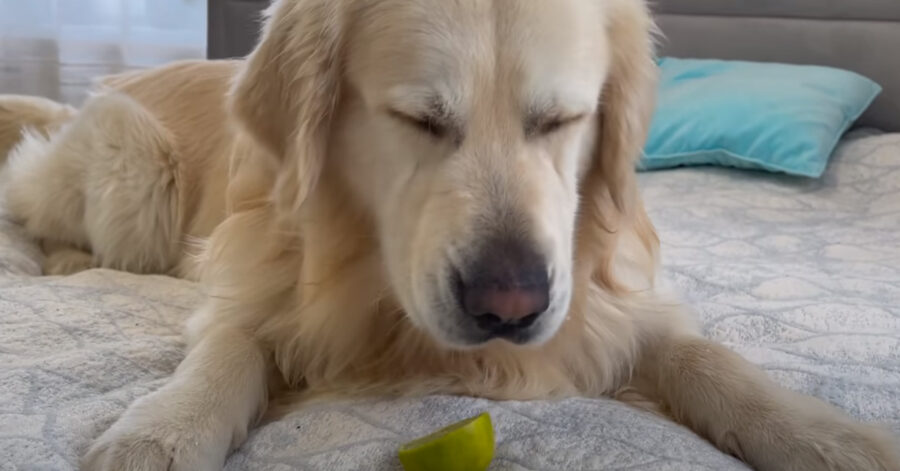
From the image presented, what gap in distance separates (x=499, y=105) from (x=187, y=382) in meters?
0.53

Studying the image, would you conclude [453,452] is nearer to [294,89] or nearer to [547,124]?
[547,124]

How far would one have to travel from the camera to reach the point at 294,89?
4.11 feet

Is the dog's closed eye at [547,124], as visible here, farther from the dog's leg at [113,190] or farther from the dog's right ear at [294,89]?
the dog's leg at [113,190]

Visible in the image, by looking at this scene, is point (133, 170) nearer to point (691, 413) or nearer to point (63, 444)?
point (63, 444)

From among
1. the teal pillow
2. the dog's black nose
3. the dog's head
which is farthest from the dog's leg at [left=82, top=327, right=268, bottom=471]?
the teal pillow

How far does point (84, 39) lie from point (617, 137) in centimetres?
295

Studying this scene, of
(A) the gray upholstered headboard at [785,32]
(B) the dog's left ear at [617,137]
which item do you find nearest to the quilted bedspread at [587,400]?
(B) the dog's left ear at [617,137]

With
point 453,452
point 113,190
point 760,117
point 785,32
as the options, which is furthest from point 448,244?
point 785,32

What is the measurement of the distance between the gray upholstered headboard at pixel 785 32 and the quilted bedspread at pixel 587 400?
0.74m

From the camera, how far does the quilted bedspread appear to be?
1.02 metres

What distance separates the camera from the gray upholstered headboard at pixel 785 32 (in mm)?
3049

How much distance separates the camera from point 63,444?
40.3 inches

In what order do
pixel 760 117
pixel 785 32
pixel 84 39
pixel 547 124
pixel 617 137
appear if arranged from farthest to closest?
1. pixel 84 39
2. pixel 785 32
3. pixel 760 117
4. pixel 617 137
5. pixel 547 124

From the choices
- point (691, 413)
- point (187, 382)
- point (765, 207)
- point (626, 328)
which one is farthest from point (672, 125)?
point (187, 382)
